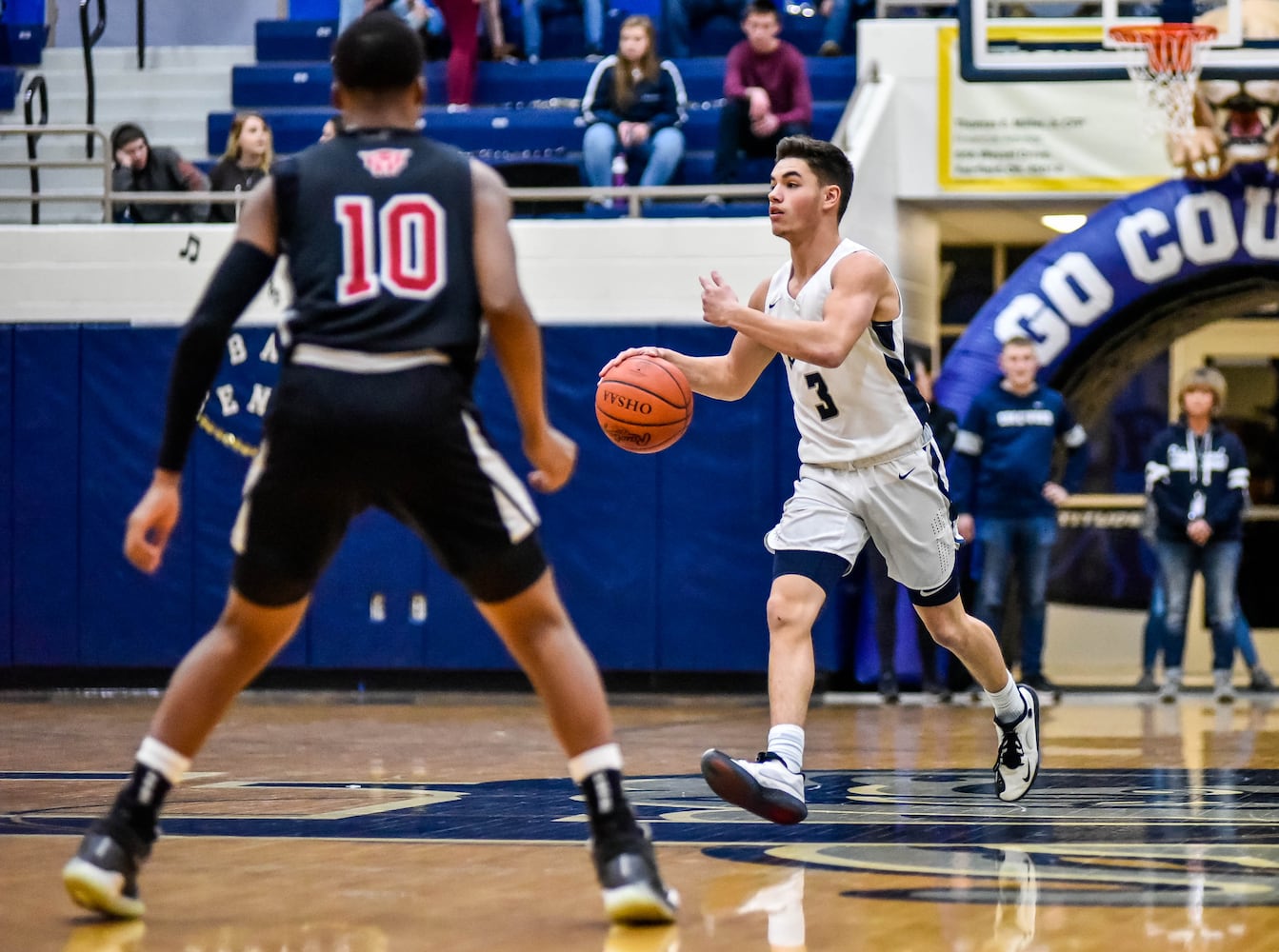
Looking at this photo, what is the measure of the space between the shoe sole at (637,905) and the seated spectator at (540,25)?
11681 mm

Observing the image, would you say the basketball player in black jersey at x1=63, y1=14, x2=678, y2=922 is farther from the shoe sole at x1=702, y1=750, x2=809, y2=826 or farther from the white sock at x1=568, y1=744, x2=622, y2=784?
the shoe sole at x1=702, y1=750, x2=809, y2=826

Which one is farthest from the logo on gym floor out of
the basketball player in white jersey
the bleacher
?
the bleacher

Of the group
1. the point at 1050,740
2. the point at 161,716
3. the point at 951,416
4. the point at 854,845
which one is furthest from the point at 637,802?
the point at 951,416

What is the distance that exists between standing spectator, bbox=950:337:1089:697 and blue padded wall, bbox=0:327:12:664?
6209 millimetres

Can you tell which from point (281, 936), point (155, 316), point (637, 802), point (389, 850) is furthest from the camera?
point (155, 316)

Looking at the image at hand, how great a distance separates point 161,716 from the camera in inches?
153

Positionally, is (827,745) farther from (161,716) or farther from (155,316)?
(155,316)

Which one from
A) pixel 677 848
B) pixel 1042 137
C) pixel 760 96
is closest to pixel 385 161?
pixel 677 848

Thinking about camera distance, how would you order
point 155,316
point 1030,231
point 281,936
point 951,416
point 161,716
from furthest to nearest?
point 1030,231 < point 155,316 < point 951,416 < point 161,716 < point 281,936

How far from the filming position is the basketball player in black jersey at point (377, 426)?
372 centimetres

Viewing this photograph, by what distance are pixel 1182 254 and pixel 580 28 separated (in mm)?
5621

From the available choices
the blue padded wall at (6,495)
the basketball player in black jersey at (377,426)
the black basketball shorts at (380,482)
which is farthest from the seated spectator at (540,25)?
the black basketball shorts at (380,482)

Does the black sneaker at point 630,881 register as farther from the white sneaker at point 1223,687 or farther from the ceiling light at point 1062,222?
the ceiling light at point 1062,222

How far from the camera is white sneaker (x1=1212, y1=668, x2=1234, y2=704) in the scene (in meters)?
11.6
